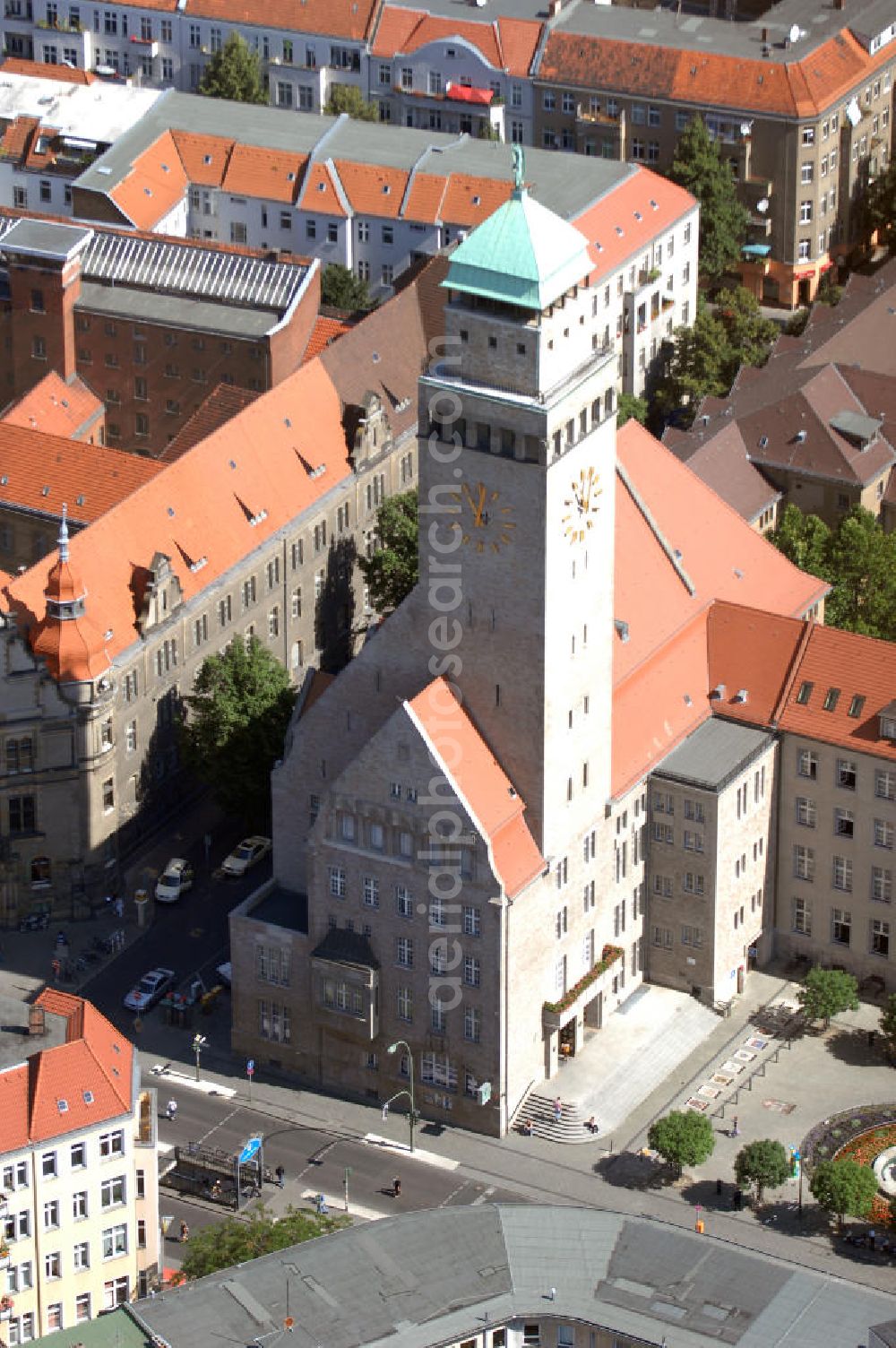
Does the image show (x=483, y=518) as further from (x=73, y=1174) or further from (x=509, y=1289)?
(x=509, y=1289)

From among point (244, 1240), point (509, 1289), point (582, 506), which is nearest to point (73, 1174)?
point (244, 1240)

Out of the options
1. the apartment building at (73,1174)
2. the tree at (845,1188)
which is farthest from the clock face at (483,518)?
the tree at (845,1188)

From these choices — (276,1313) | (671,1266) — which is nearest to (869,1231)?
(671,1266)

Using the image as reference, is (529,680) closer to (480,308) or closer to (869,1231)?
(480,308)

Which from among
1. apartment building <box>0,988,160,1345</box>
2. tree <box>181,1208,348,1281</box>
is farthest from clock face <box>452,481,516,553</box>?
tree <box>181,1208,348,1281</box>

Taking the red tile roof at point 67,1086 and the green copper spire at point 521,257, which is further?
the green copper spire at point 521,257

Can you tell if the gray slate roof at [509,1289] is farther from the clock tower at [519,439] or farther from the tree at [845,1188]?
the clock tower at [519,439]
